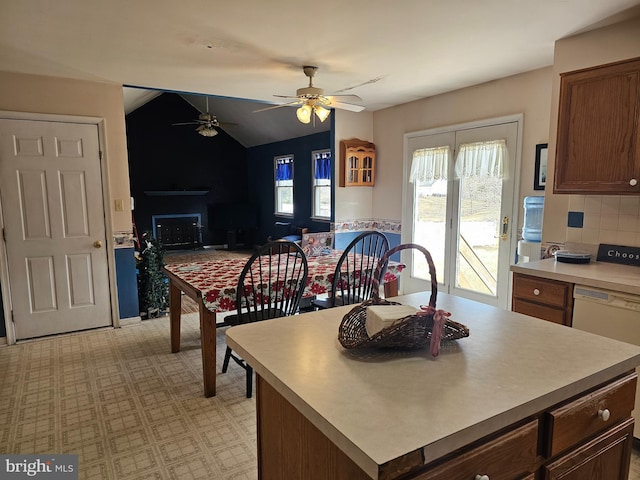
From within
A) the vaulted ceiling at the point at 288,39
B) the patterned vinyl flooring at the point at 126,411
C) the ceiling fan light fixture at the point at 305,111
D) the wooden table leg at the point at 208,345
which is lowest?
the patterned vinyl flooring at the point at 126,411

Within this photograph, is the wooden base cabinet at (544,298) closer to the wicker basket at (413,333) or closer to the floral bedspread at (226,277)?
the floral bedspread at (226,277)

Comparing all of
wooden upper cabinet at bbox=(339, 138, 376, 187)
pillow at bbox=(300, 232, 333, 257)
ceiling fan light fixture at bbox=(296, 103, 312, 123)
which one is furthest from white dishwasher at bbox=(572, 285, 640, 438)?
wooden upper cabinet at bbox=(339, 138, 376, 187)

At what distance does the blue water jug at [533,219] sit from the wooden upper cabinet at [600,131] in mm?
975

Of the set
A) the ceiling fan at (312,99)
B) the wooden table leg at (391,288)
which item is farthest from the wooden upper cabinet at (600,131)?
the ceiling fan at (312,99)

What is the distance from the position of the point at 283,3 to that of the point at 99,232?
288cm

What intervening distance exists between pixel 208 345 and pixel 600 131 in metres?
2.83

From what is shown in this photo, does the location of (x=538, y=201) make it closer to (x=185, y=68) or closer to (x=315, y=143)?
(x=185, y=68)

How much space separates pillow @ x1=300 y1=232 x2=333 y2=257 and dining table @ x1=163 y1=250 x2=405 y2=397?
8cm

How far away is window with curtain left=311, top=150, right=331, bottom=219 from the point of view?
23.6 feet

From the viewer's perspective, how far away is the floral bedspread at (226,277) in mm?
2607

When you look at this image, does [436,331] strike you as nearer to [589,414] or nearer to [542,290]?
[589,414]

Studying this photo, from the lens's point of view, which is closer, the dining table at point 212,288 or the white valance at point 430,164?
the dining table at point 212,288

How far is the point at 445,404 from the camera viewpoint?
915 mm

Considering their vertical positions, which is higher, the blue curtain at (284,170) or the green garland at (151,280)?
the blue curtain at (284,170)
